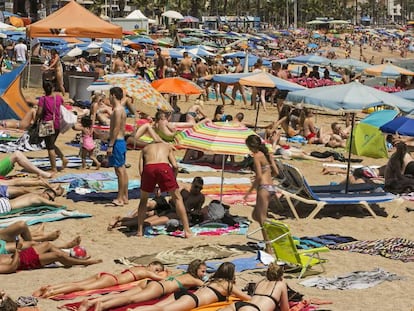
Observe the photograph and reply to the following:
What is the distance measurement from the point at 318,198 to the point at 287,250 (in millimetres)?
2577

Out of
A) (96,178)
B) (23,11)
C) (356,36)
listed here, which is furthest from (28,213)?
(356,36)

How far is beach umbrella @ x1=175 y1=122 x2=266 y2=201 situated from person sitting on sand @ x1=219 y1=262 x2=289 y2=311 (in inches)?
127

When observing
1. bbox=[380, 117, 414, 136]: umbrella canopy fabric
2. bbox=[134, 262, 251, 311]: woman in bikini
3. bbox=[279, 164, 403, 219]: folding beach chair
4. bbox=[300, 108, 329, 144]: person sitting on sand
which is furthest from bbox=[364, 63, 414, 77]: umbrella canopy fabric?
bbox=[134, 262, 251, 311]: woman in bikini

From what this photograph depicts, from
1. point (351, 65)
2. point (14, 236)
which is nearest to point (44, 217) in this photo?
point (14, 236)

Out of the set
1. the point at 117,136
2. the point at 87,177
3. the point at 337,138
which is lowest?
the point at 337,138

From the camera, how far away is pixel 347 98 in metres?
10.3

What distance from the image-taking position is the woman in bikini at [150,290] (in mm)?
5863

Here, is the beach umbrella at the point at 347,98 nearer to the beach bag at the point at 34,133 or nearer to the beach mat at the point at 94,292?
the beach bag at the point at 34,133

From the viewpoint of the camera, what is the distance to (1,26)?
96.6 ft

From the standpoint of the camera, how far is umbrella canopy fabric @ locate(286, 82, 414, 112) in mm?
10242

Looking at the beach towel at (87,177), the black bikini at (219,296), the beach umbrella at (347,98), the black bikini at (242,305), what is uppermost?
the beach umbrella at (347,98)

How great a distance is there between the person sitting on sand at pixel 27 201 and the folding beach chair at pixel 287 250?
9.54ft

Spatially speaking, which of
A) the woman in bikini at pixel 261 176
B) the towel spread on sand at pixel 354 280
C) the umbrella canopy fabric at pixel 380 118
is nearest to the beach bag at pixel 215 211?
the woman in bikini at pixel 261 176

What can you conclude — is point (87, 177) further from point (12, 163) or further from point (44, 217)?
point (44, 217)
